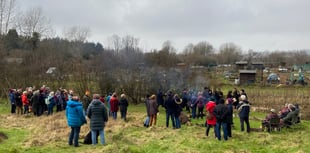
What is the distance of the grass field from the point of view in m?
10.7

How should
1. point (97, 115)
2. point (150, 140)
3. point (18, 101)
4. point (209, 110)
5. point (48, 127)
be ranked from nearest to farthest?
point (97, 115) → point (150, 140) → point (209, 110) → point (48, 127) → point (18, 101)

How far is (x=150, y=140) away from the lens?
41.1ft

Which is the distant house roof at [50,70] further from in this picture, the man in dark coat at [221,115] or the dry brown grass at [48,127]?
the man in dark coat at [221,115]

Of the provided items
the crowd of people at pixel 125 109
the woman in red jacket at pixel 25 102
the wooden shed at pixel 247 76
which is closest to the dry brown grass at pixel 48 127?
the woman in red jacket at pixel 25 102

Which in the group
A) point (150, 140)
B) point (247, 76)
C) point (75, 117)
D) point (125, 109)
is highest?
point (247, 76)

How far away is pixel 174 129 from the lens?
610 inches

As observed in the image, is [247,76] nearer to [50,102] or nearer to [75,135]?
[50,102]

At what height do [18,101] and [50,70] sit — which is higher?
[50,70]

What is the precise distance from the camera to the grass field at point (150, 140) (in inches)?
421

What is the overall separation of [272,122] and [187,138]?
4.53 m

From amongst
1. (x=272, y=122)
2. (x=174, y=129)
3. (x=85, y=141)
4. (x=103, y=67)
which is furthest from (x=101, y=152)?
(x=103, y=67)

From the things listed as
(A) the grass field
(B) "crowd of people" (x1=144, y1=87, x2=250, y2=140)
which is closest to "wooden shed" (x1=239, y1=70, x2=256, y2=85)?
(B) "crowd of people" (x1=144, y1=87, x2=250, y2=140)

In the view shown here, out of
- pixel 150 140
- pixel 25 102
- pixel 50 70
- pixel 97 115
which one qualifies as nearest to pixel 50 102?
pixel 25 102

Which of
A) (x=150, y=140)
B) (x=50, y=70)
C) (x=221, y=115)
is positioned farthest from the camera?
(x=50, y=70)
